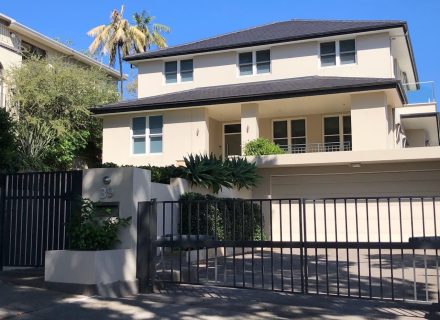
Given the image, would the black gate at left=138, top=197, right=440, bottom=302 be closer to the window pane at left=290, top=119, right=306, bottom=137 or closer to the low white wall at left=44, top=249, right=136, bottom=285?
the low white wall at left=44, top=249, right=136, bottom=285

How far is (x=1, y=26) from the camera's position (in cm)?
2783

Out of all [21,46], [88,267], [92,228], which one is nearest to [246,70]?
[21,46]

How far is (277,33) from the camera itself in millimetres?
24375

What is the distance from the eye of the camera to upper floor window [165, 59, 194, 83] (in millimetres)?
25203

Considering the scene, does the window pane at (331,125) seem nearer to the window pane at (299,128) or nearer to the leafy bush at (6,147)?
the window pane at (299,128)

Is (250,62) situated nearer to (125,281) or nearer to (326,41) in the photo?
(326,41)

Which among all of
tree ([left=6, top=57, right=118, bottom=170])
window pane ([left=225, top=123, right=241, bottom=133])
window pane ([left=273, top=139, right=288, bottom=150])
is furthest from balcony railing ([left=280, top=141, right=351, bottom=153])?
tree ([left=6, top=57, right=118, bottom=170])

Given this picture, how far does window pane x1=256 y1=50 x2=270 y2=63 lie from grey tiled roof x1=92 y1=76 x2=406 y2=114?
3.92 ft

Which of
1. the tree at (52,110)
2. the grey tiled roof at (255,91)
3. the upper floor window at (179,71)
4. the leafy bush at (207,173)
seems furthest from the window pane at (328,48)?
the tree at (52,110)

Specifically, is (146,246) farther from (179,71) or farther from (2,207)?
(179,71)

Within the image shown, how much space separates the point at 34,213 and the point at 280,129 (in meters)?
15.7

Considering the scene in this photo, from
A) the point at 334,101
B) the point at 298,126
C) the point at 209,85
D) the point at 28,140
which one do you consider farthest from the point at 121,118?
the point at 334,101

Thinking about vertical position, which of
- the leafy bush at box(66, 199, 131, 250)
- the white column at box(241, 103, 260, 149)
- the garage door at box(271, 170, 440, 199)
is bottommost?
the leafy bush at box(66, 199, 131, 250)

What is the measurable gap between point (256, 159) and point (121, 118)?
7.34 meters
